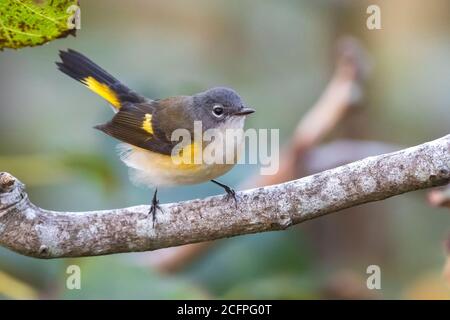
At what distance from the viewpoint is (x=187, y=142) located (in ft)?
8.54

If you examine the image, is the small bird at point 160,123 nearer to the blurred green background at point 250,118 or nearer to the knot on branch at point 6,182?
the blurred green background at point 250,118

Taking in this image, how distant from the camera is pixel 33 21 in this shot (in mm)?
1660

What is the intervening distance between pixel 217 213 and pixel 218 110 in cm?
74

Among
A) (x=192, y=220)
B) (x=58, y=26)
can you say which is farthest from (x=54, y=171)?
(x=58, y=26)

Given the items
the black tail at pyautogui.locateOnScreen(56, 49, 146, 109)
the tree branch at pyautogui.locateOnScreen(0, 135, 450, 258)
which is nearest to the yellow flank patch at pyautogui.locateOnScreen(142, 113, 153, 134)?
the black tail at pyautogui.locateOnScreen(56, 49, 146, 109)

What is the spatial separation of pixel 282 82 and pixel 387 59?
724mm

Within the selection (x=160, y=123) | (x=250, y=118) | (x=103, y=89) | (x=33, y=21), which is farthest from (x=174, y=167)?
(x=250, y=118)

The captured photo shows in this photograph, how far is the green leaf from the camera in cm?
165

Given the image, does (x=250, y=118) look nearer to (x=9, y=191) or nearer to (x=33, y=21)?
(x=9, y=191)

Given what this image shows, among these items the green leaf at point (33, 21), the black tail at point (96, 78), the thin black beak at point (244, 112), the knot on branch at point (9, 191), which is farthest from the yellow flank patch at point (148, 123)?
the green leaf at point (33, 21)

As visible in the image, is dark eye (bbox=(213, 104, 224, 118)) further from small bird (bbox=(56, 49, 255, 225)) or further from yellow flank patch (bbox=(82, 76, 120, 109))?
yellow flank patch (bbox=(82, 76, 120, 109))

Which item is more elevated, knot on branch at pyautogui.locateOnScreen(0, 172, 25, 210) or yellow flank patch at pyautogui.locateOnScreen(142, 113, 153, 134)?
yellow flank patch at pyautogui.locateOnScreen(142, 113, 153, 134)

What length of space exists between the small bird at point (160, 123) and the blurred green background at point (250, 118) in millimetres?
143
